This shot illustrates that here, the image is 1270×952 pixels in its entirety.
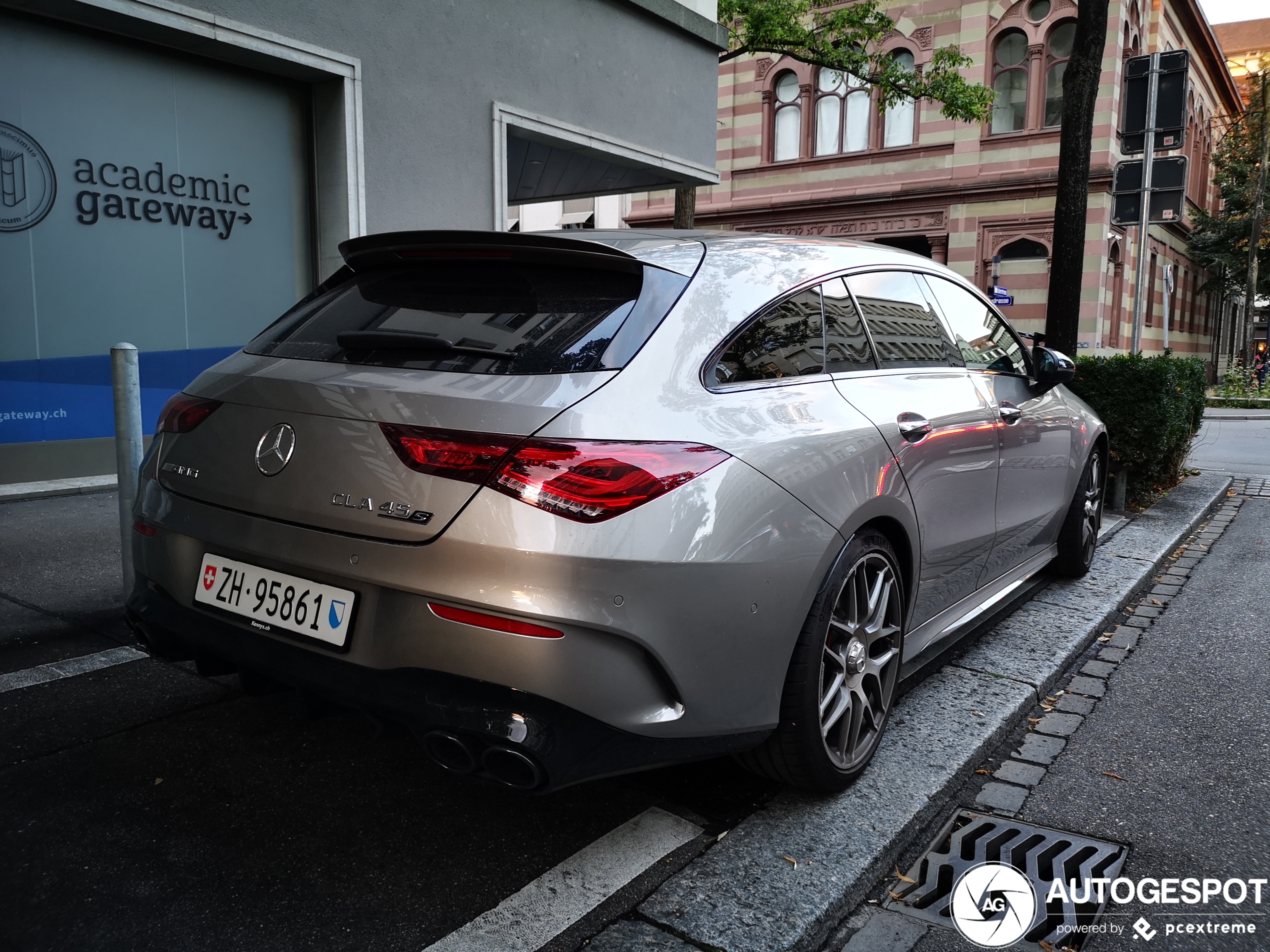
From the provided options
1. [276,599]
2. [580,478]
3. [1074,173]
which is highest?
[1074,173]

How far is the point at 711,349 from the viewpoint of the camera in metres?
2.43

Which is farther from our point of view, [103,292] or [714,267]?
[103,292]

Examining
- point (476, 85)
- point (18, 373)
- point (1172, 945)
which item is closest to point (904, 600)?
point (1172, 945)

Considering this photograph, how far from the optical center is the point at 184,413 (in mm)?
2619

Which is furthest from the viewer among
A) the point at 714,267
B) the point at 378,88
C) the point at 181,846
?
the point at 378,88

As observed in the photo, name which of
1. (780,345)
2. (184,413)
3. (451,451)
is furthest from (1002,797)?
(184,413)

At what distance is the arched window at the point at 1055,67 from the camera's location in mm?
24344

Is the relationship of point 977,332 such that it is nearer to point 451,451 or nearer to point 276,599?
point 451,451

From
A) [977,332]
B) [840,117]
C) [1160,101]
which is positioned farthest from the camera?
[840,117]

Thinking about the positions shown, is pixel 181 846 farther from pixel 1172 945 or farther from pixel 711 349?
pixel 1172 945

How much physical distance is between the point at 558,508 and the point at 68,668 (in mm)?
2452

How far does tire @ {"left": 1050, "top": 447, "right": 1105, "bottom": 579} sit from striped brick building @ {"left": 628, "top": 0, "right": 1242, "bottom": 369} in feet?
66.2

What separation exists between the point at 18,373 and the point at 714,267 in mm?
6065

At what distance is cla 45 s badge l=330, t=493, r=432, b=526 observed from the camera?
2.10 meters
